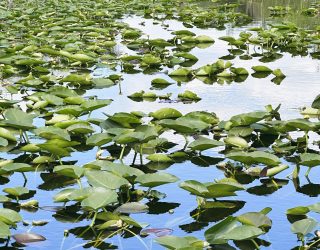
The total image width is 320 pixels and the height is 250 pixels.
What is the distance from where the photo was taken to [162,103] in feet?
17.3

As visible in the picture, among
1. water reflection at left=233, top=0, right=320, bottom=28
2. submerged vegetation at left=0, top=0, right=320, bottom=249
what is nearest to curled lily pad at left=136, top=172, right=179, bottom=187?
submerged vegetation at left=0, top=0, right=320, bottom=249

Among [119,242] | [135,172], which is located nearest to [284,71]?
[135,172]

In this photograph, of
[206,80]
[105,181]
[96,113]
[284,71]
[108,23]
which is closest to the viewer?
[105,181]

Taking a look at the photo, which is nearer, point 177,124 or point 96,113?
point 177,124

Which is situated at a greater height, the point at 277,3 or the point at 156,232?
the point at 156,232

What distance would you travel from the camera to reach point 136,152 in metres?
3.82

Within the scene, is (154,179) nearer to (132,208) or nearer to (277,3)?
(132,208)

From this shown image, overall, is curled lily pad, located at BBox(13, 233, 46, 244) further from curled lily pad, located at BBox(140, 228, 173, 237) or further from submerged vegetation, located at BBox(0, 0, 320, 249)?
curled lily pad, located at BBox(140, 228, 173, 237)

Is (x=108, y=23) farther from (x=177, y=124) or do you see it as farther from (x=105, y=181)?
(x=105, y=181)

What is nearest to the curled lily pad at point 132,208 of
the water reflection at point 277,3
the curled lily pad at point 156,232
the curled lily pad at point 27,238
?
the curled lily pad at point 156,232

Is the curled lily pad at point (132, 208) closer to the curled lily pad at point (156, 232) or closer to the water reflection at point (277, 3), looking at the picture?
the curled lily pad at point (156, 232)

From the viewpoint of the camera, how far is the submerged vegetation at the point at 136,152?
284 cm

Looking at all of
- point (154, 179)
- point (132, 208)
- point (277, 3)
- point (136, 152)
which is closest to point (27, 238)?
point (132, 208)

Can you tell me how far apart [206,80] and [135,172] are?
10.2ft
